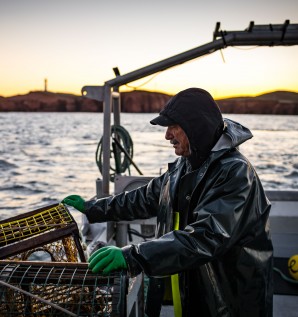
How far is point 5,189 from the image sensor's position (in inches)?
754

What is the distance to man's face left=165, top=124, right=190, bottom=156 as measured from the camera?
7.34 feet

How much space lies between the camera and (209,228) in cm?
190

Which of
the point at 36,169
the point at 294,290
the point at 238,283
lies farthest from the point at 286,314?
the point at 36,169

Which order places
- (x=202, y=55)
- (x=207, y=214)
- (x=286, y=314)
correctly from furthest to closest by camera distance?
(x=202, y=55) → (x=286, y=314) → (x=207, y=214)

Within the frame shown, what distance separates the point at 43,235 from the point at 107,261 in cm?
57

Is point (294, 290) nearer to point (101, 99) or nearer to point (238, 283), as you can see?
point (238, 283)

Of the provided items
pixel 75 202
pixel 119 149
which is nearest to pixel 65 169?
pixel 119 149

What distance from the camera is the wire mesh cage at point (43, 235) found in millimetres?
2146

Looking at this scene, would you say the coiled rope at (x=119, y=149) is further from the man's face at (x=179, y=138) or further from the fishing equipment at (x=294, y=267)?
the man's face at (x=179, y=138)

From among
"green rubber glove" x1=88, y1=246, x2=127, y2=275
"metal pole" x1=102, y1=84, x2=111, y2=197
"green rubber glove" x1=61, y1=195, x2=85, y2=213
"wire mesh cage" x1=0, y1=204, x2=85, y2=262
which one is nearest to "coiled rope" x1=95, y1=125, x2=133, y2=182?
"metal pole" x1=102, y1=84, x2=111, y2=197

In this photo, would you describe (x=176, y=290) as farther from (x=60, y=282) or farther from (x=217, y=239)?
(x=60, y=282)

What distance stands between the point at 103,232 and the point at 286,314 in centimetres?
243

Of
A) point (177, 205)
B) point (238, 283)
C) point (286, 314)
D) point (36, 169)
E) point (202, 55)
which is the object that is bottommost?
point (36, 169)

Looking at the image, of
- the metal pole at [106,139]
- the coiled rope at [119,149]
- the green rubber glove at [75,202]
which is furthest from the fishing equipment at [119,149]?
the green rubber glove at [75,202]
